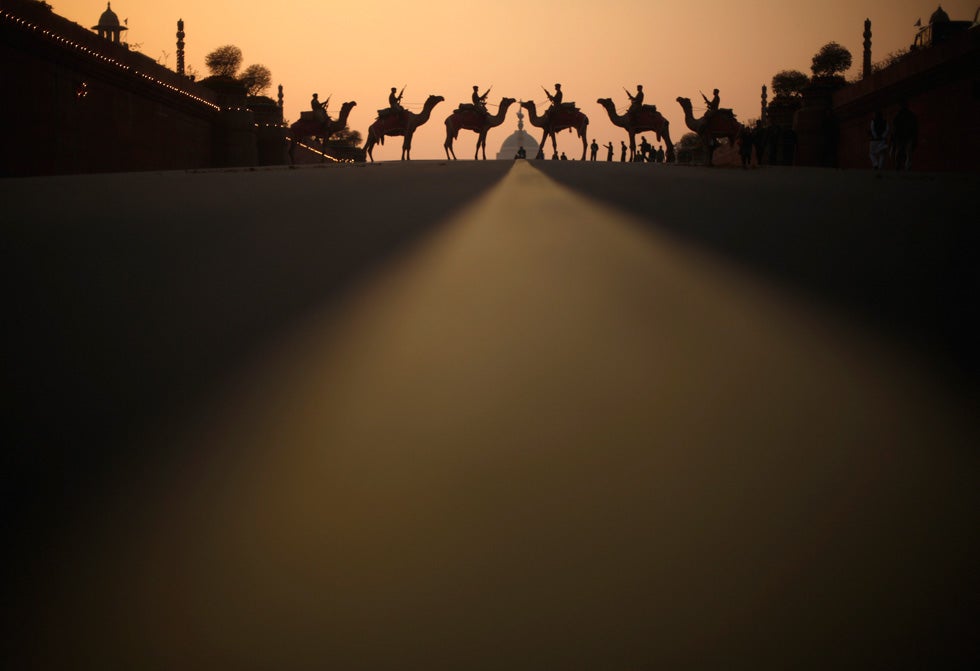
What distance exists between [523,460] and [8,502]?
1443 millimetres

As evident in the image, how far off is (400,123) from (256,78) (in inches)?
1215

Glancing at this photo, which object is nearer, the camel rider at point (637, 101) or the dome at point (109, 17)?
the camel rider at point (637, 101)

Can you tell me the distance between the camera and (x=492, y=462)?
10.2ft

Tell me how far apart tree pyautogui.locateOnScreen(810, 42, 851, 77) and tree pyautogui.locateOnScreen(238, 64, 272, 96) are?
2953cm

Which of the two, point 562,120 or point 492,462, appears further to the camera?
point 562,120

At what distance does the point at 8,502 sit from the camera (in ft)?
9.55

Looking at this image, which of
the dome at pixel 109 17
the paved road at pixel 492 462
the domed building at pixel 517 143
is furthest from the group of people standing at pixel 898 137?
the domed building at pixel 517 143

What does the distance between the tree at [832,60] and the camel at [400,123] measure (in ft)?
96.8

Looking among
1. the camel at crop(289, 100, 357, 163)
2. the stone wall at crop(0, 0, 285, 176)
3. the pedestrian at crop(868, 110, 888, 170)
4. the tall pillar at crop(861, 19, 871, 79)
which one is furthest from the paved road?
the tall pillar at crop(861, 19, 871, 79)

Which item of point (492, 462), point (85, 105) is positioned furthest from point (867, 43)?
point (492, 462)

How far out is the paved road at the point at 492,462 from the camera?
2303mm

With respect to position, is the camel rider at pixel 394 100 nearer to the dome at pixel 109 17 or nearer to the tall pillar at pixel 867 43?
the tall pillar at pixel 867 43

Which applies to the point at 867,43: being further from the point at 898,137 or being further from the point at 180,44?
the point at 180,44

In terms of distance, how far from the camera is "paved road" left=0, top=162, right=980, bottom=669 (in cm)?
230
